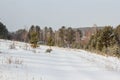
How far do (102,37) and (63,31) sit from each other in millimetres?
54599

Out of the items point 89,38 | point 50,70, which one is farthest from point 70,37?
point 50,70

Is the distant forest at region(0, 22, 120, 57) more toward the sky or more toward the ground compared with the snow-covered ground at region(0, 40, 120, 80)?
more toward the sky

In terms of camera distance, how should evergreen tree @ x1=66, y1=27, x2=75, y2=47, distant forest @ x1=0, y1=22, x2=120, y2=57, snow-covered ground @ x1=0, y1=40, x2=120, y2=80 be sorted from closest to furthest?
1. snow-covered ground @ x1=0, y1=40, x2=120, y2=80
2. distant forest @ x1=0, y1=22, x2=120, y2=57
3. evergreen tree @ x1=66, y1=27, x2=75, y2=47

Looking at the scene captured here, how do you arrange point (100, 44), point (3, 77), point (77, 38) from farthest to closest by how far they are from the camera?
point (77, 38) < point (100, 44) < point (3, 77)

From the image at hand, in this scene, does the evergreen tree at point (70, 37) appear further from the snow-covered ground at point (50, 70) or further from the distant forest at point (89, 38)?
the snow-covered ground at point (50, 70)

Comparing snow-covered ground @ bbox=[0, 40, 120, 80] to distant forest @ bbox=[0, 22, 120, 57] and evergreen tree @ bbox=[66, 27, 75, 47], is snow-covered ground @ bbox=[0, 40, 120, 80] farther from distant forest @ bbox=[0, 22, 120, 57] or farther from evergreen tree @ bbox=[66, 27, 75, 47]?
evergreen tree @ bbox=[66, 27, 75, 47]

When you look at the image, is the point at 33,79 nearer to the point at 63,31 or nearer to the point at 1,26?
the point at 1,26

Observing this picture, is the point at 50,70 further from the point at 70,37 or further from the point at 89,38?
the point at 70,37

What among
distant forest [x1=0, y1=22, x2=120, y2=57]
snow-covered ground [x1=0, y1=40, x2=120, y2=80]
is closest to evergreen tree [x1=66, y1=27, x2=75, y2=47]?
distant forest [x1=0, y1=22, x2=120, y2=57]

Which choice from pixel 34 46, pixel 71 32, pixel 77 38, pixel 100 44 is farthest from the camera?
pixel 77 38

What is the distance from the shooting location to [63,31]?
103 m

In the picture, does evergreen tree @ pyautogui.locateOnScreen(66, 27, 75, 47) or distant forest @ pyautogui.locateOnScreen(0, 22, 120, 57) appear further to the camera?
evergreen tree @ pyautogui.locateOnScreen(66, 27, 75, 47)

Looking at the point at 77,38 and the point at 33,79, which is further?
the point at 77,38

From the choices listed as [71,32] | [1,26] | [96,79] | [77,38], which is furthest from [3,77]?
[77,38]
